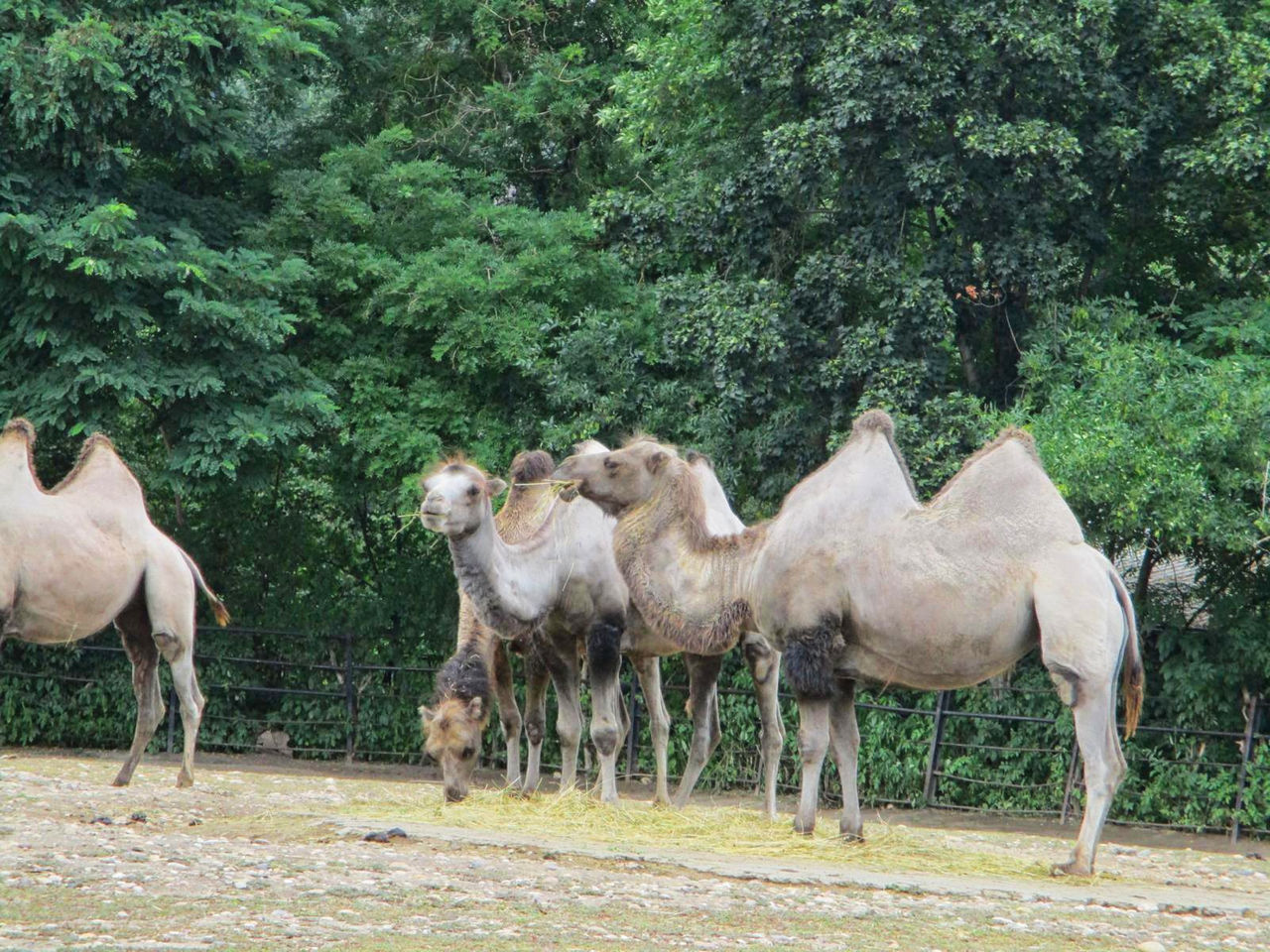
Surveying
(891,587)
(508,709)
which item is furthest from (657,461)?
(508,709)

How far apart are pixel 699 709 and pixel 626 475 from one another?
220cm

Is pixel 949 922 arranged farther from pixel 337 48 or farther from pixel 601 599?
pixel 337 48

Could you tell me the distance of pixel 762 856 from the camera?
32.1 feet

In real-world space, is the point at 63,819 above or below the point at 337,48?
below

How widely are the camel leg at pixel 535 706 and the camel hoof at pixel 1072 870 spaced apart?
4.41 meters

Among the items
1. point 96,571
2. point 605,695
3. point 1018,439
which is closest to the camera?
point 1018,439

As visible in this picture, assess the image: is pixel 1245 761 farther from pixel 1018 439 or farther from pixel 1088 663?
pixel 1088 663

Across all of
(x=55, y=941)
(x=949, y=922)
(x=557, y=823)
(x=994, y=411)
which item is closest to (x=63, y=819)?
(x=557, y=823)

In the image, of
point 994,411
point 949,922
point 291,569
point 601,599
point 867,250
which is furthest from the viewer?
point 291,569

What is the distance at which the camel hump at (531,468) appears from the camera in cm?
1319

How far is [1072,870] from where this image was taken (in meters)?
9.66

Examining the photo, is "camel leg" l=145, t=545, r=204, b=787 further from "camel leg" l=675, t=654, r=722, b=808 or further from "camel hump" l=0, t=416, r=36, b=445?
"camel leg" l=675, t=654, r=722, b=808

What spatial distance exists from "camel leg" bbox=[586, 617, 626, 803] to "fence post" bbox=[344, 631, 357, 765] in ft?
24.1

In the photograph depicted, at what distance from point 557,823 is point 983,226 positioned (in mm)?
8436
